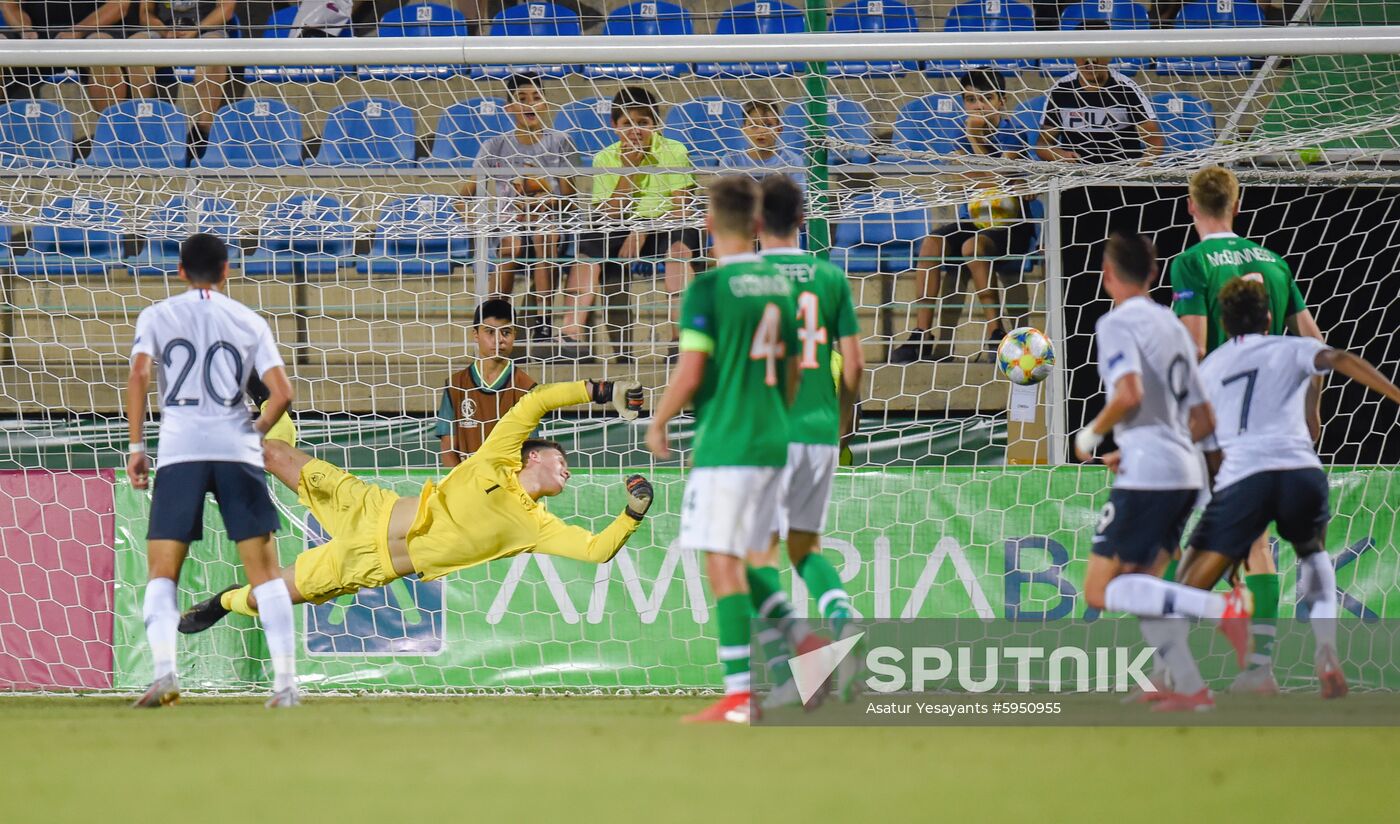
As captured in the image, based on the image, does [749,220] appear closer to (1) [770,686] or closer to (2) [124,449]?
(1) [770,686]

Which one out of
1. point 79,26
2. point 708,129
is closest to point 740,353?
point 708,129

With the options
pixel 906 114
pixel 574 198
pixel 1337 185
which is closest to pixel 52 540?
pixel 574 198

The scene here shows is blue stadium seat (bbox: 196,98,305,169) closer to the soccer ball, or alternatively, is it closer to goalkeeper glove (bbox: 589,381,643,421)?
goalkeeper glove (bbox: 589,381,643,421)

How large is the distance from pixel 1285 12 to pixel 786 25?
123 inches

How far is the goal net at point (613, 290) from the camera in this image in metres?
6.65

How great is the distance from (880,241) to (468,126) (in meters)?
2.58

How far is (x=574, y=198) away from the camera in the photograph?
6.70 metres

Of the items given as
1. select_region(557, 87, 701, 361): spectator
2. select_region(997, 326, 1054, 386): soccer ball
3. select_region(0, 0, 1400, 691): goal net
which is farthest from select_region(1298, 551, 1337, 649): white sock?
select_region(557, 87, 701, 361): spectator

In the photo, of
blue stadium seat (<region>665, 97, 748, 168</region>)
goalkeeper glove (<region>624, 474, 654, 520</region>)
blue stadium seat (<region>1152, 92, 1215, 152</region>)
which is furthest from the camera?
blue stadium seat (<region>665, 97, 748, 168</region>)

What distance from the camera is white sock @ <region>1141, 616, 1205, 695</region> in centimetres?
433

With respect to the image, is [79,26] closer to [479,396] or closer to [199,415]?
[479,396]

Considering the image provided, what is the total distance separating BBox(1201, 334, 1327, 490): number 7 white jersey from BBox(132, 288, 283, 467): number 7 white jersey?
10.6ft

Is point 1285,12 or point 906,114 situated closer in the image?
point 906,114

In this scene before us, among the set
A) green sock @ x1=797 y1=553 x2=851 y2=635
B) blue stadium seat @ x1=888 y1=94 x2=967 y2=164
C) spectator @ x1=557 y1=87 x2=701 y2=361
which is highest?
blue stadium seat @ x1=888 y1=94 x2=967 y2=164
